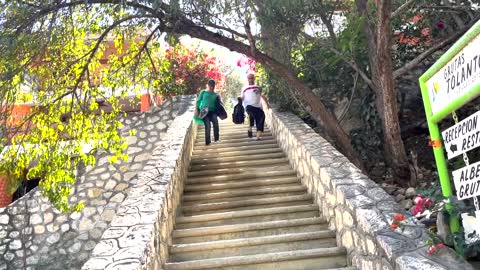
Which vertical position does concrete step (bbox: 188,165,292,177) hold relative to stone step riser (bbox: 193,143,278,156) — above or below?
below

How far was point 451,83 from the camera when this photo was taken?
9.77ft

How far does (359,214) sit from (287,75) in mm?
3451

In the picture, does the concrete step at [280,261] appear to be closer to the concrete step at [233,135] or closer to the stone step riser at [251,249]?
the stone step riser at [251,249]

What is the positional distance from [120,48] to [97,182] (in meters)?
3.13

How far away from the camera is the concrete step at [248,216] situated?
5.57 meters

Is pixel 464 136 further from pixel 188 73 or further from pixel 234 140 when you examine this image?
pixel 188 73

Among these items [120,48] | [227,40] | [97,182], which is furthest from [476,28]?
[97,182]

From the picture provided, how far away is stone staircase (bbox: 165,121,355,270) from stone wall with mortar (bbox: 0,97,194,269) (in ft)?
7.81

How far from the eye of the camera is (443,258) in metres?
3.01

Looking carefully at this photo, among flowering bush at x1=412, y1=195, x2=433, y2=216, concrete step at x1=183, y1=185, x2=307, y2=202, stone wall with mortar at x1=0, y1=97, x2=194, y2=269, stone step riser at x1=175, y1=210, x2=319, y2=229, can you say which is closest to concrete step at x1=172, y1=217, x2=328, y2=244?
stone step riser at x1=175, y1=210, x2=319, y2=229

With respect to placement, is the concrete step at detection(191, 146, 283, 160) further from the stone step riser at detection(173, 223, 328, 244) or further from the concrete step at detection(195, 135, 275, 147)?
the stone step riser at detection(173, 223, 328, 244)

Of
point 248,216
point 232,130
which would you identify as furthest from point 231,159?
point 232,130

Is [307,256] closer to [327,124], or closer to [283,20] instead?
[327,124]

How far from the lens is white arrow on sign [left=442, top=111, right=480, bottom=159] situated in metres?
2.77
